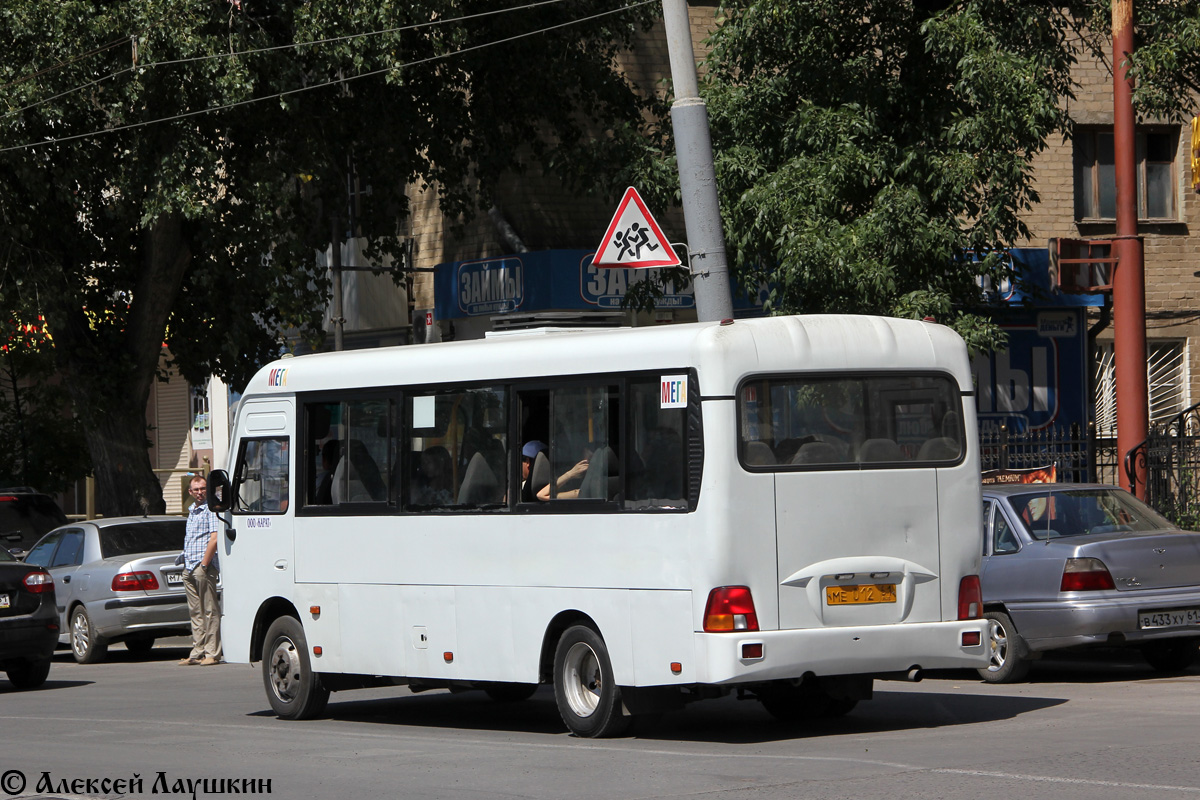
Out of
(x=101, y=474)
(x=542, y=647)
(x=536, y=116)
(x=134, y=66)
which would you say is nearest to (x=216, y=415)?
(x=101, y=474)

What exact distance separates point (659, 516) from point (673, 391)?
0.73 meters

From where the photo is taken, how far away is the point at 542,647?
420 inches

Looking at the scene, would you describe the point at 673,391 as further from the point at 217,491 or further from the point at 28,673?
the point at 28,673

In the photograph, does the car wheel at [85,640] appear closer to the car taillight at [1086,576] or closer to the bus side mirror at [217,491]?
the bus side mirror at [217,491]

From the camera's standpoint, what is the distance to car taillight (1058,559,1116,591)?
12594 mm

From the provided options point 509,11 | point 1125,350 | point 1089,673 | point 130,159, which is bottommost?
point 1089,673

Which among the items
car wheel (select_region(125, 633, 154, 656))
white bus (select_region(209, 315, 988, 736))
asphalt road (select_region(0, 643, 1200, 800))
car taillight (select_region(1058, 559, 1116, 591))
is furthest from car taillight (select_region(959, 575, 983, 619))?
car wheel (select_region(125, 633, 154, 656))

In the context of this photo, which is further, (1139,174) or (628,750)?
(1139,174)

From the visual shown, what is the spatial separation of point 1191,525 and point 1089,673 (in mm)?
3375

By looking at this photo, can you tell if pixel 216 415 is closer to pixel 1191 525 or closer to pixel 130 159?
pixel 130 159

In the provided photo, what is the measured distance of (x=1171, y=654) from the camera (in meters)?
13.7

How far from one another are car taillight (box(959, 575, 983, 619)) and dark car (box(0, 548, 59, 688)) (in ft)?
30.1

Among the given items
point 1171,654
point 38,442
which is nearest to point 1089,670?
point 1171,654

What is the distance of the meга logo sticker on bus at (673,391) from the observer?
32.8 feet
